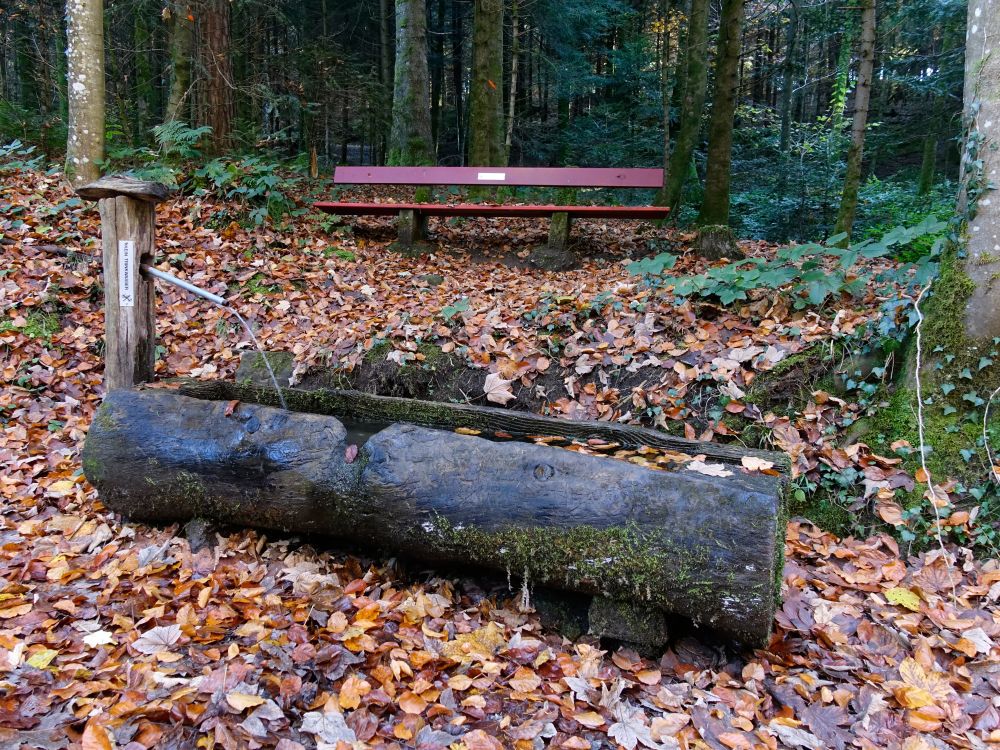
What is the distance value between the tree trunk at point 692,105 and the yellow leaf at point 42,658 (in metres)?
9.49

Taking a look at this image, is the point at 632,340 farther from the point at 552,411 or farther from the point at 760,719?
the point at 760,719

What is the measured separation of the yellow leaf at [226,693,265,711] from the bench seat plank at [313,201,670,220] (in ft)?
19.0

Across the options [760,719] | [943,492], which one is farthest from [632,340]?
[760,719]

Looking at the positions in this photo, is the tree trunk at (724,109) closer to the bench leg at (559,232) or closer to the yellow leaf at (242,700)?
the bench leg at (559,232)

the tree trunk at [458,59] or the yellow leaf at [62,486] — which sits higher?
the tree trunk at [458,59]

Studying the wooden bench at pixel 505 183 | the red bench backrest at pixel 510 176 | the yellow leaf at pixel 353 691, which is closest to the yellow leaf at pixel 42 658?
the yellow leaf at pixel 353 691

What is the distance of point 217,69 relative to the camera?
7.85 m

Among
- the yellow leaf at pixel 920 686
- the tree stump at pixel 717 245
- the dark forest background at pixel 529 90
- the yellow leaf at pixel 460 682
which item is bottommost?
the yellow leaf at pixel 460 682

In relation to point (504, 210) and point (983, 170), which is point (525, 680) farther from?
point (504, 210)

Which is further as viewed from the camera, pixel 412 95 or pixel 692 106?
pixel 692 106

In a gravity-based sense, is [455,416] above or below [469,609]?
above

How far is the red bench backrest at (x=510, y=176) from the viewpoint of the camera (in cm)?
675

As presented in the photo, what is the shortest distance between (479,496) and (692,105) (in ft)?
31.5

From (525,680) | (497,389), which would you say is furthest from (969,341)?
(525,680)
